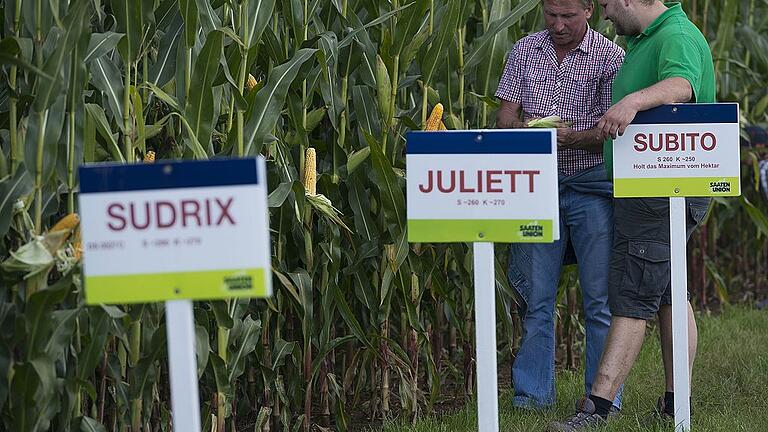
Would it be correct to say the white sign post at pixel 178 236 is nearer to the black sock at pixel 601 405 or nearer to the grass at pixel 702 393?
the grass at pixel 702 393

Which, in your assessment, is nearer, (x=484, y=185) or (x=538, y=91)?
(x=484, y=185)

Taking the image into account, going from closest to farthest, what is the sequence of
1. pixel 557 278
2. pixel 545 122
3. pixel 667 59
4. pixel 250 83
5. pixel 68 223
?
1. pixel 68 223
2. pixel 250 83
3. pixel 667 59
4. pixel 545 122
5. pixel 557 278

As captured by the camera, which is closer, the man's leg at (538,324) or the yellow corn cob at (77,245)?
the yellow corn cob at (77,245)

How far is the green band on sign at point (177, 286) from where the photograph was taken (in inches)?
115

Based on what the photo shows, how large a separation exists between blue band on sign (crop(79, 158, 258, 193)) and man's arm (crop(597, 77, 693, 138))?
1913 millimetres

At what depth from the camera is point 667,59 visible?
14.6 ft

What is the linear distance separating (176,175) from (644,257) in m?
2.41

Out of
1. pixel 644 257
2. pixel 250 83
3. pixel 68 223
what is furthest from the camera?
pixel 644 257

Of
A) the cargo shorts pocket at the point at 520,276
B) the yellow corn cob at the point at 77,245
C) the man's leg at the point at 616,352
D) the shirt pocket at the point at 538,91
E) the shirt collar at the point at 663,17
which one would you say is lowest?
the man's leg at the point at 616,352

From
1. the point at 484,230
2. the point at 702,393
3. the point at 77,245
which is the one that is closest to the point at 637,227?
the point at 702,393

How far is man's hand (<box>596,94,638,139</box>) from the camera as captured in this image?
14.3ft

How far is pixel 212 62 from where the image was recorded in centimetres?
392

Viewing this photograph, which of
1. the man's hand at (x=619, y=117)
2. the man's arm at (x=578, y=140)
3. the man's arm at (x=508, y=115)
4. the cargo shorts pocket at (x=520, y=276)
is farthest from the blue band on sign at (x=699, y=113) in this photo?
the cargo shorts pocket at (x=520, y=276)

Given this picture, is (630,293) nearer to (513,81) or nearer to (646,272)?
(646,272)
